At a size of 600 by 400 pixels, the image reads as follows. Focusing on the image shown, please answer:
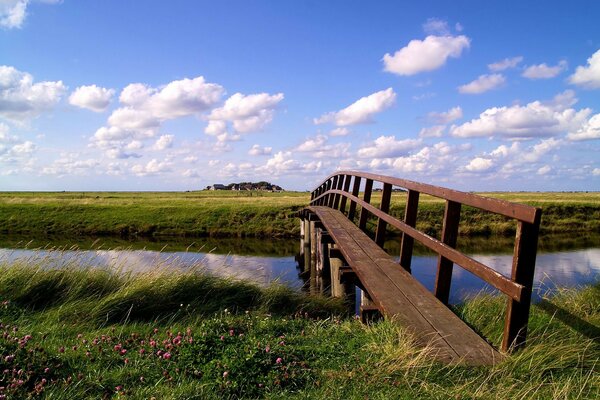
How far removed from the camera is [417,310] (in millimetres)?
5094

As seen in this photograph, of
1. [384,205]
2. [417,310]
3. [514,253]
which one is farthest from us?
[384,205]

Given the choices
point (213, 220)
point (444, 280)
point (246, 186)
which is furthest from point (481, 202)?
point (246, 186)

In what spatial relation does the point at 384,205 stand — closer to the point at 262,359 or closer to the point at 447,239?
the point at 447,239

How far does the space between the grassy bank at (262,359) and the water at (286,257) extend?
267 centimetres

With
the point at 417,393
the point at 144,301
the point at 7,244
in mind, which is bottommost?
the point at 7,244

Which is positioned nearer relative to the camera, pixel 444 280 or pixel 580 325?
pixel 444 280

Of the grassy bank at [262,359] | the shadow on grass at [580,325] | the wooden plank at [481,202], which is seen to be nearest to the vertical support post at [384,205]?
the wooden plank at [481,202]

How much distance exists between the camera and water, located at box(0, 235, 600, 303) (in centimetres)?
1078

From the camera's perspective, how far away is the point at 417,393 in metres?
3.36

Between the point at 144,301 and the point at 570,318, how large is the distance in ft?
18.7

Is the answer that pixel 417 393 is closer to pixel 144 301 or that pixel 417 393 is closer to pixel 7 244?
pixel 144 301

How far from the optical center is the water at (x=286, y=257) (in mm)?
10781

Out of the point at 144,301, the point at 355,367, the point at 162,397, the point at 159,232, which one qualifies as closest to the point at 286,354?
the point at 355,367

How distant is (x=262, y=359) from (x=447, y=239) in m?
2.40
